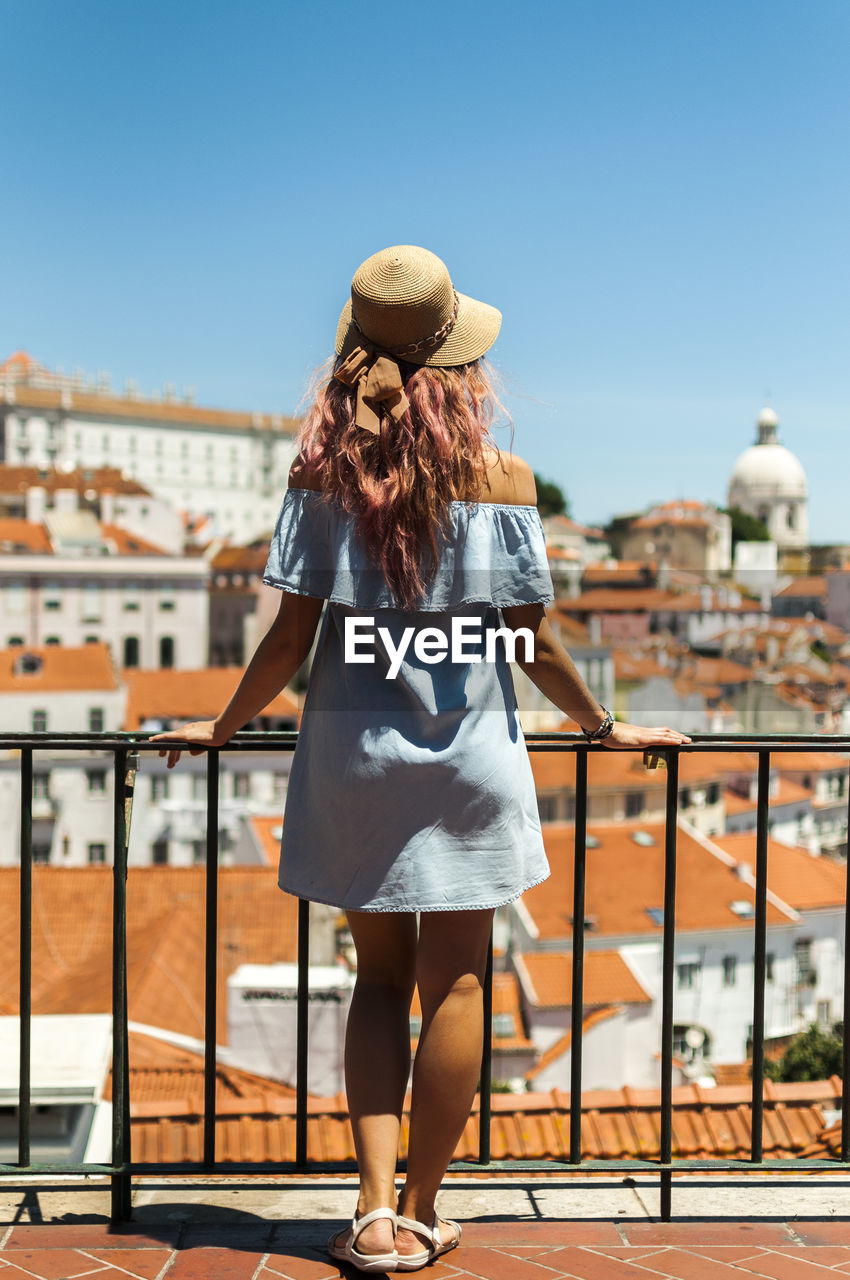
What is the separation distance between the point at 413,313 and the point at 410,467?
0.21m

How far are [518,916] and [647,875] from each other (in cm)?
490

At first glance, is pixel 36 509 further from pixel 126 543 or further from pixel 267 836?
pixel 267 836

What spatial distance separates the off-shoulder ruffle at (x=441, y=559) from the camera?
5.97ft

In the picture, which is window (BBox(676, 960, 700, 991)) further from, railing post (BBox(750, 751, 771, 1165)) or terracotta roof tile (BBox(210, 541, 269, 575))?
railing post (BBox(750, 751, 771, 1165))

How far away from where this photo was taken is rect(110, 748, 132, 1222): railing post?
215 centimetres

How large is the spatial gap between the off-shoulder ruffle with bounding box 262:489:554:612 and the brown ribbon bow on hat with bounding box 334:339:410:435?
14 cm

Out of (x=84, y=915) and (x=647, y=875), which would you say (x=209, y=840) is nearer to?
(x=84, y=915)

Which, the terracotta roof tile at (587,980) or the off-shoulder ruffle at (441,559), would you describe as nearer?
the off-shoulder ruffle at (441,559)

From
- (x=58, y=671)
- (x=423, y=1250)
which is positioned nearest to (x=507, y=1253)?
(x=423, y=1250)

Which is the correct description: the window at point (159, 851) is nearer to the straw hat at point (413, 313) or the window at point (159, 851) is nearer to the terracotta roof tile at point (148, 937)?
the terracotta roof tile at point (148, 937)

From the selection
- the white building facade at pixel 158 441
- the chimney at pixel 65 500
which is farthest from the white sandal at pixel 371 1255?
the white building facade at pixel 158 441

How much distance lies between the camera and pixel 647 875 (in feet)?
123

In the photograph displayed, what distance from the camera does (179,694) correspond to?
154 feet

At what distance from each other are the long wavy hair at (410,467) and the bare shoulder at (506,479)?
2 centimetres
